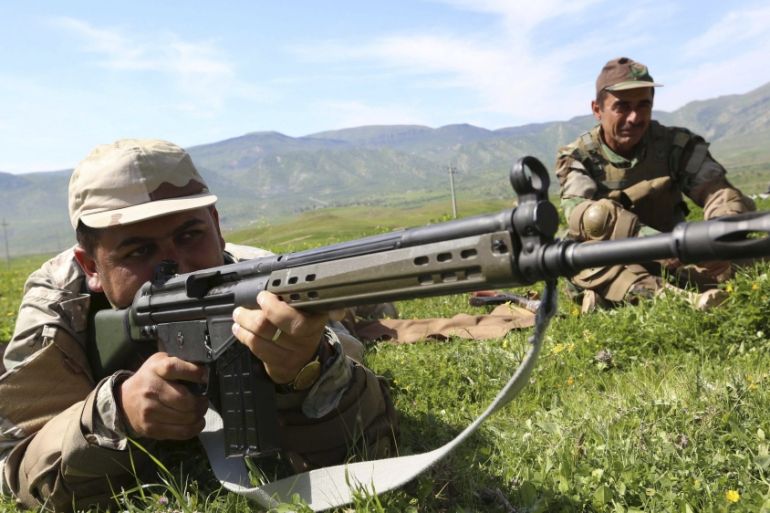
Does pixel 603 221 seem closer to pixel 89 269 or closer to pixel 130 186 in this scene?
pixel 130 186

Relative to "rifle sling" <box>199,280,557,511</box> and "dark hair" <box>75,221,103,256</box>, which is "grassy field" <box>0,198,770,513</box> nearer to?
"rifle sling" <box>199,280,557,511</box>

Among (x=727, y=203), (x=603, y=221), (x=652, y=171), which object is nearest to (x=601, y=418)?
(x=603, y=221)

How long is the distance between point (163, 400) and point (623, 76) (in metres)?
6.04

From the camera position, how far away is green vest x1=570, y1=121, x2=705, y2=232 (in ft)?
24.1

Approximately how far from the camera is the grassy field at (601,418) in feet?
9.42

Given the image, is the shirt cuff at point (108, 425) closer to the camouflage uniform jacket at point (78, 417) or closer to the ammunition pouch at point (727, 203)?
the camouflage uniform jacket at point (78, 417)

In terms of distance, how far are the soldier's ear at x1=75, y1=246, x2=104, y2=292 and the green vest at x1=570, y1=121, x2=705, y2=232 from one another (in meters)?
5.48

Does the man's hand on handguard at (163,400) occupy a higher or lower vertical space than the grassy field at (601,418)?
higher

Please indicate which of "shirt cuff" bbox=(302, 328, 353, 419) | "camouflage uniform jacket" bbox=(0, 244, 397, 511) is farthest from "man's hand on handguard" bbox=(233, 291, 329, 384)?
Result: "camouflage uniform jacket" bbox=(0, 244, 397, 511)

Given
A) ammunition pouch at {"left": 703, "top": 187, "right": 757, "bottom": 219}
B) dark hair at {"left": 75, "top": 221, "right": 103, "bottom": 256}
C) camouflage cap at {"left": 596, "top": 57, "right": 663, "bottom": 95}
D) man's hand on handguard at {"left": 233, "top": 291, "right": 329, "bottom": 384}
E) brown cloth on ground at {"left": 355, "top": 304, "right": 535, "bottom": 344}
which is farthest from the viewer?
camouflage cap at {"left": 596, "top": 57, "right": 663, "bottom": 95}

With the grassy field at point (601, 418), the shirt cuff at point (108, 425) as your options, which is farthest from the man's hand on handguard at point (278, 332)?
the shirt cuff at point (108, 425)

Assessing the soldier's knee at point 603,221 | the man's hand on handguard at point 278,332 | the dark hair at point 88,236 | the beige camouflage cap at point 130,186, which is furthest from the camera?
the soldier's knee at point 603,221

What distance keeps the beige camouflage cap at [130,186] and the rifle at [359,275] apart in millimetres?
392

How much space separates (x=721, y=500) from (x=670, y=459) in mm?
354
